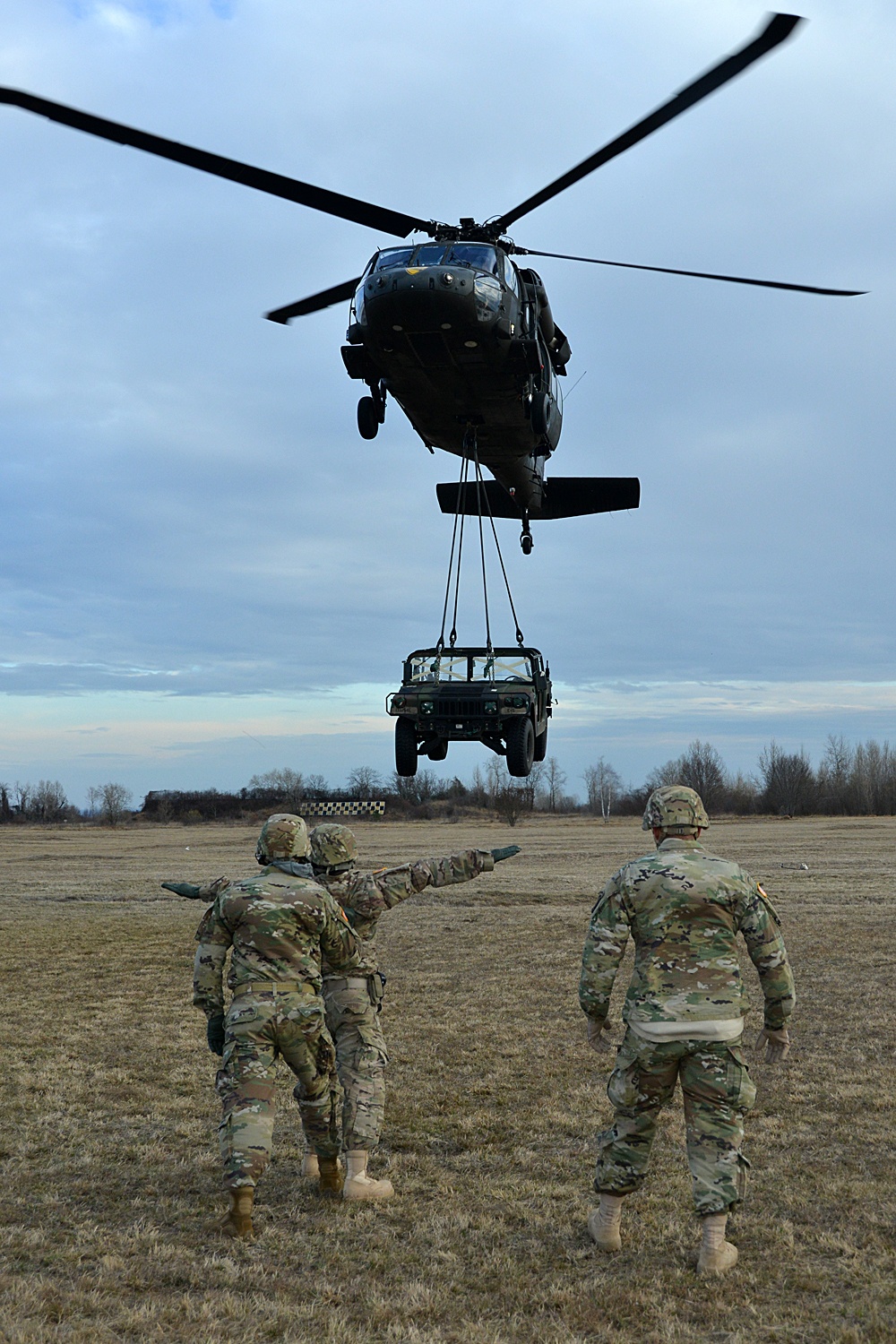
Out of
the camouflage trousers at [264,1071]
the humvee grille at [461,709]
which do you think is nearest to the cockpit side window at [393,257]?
the humvee grille at [461,709]

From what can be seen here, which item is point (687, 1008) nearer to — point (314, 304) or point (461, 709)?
point (461, 709)

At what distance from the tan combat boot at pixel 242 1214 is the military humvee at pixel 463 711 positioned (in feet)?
12.6

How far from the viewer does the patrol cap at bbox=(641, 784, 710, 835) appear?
18.0ft

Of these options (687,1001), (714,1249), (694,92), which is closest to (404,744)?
(687,1001)

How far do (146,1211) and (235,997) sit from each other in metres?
1.47

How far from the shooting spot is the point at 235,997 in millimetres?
5688

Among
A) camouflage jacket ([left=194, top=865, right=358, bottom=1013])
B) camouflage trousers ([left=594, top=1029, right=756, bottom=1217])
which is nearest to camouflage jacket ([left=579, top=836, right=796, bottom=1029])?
camouflage trousers ([left=594, top=1029, right=756, bottom=1217])

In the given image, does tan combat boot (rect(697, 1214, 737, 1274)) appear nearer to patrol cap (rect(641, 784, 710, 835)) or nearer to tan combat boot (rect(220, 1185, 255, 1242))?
patrol cap (rect(641, 784, 710, 835))

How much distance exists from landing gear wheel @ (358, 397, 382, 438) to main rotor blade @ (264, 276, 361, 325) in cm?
139

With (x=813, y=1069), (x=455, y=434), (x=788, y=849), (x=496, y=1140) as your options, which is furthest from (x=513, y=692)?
(x=788, y=849)

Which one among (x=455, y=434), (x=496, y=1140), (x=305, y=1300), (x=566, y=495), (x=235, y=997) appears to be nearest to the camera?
(x=305, y=1300)

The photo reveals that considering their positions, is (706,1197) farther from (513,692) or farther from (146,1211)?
(513,692)

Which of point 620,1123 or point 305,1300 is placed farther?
point 620,1123

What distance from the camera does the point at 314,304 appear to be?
400 inches
